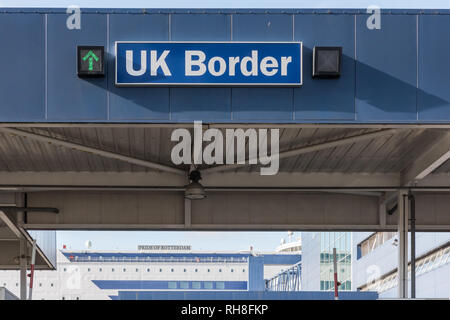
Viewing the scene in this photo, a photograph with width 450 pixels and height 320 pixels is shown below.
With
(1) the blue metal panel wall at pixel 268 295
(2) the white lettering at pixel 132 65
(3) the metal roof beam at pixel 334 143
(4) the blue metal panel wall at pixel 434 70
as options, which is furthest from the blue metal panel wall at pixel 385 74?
(1) the blue metal panel wall at pixel 268 295

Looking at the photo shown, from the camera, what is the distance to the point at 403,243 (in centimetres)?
1872

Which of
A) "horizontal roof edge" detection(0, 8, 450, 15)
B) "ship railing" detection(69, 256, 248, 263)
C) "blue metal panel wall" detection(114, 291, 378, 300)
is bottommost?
"blue metal panel wall" detection(114, 291, 378, 300)

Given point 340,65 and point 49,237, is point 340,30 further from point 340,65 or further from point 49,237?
point 49,237

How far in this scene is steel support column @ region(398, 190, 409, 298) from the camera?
1859 cm

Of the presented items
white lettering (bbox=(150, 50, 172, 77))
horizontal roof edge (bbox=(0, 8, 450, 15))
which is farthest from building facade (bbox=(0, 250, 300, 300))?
white lettering (bbox=(150, 50, 172, 77))

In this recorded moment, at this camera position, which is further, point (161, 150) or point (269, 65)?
point (161, 150)

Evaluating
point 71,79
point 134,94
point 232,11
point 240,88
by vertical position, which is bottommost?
point 134,94

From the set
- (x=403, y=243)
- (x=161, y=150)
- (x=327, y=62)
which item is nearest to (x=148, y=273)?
(x=403, y=243)

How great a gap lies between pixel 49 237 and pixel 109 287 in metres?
75.9

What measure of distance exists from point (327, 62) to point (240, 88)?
5.28ft

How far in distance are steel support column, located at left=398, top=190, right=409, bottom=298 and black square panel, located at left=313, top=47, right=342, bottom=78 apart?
675 cm

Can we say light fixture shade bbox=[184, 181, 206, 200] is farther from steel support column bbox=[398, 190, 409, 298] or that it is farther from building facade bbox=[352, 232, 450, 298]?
building facade bbox=[352, 232, 450, 298]

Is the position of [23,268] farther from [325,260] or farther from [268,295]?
[325,260]

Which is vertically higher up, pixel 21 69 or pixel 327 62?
pixel 327 62
